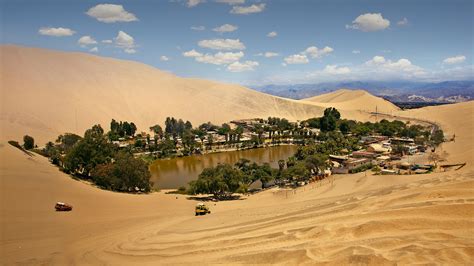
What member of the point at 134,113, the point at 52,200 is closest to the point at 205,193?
the point at 52,200

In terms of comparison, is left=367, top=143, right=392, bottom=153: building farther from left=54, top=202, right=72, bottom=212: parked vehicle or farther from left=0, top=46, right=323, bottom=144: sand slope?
left=0, top=46, right=323, bottom=144: sand slope

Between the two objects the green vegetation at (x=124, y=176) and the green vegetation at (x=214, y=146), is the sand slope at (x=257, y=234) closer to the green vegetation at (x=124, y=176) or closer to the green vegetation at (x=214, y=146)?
the green vegetation at (x=124, y=176)

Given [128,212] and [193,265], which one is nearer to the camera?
[193,265]

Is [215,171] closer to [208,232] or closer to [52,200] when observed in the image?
[52,200]

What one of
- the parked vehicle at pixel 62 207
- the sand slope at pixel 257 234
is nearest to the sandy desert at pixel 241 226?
the sand slope at pixel 257 234

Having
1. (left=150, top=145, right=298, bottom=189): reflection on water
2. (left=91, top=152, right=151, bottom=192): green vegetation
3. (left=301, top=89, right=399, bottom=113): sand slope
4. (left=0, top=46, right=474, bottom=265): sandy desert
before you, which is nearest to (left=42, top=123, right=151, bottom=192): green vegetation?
(left=91, top=152, right=151, bottom=192): green vegetation

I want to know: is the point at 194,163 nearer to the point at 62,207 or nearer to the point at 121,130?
the point at 121,130
